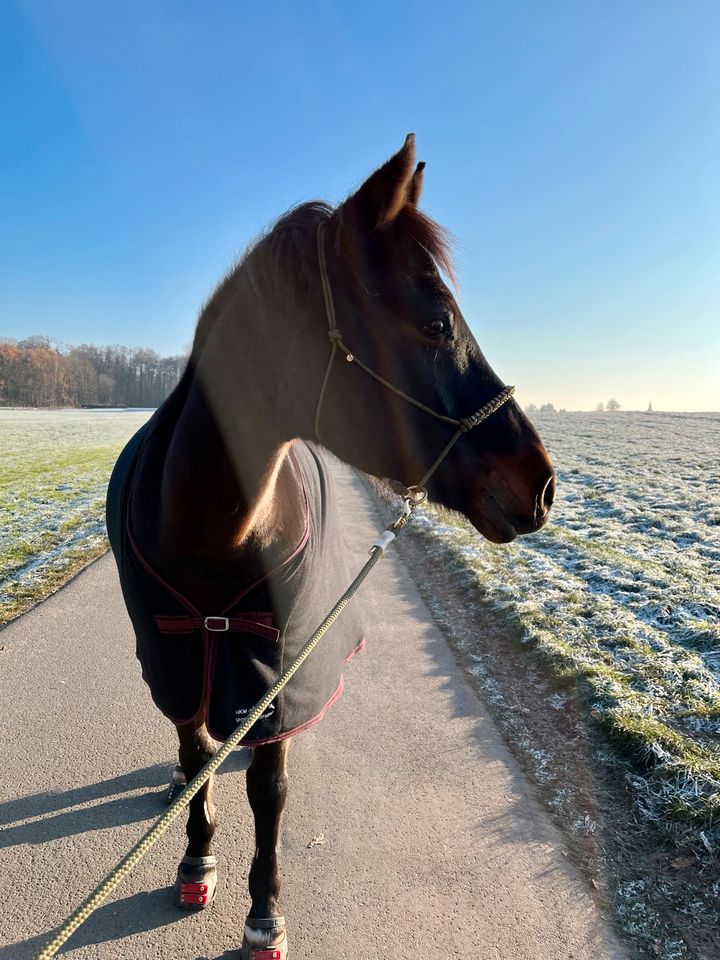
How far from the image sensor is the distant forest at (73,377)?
216 ft

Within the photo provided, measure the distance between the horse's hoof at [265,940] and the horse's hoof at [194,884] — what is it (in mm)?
303

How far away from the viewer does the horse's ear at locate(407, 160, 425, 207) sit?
5.90ft

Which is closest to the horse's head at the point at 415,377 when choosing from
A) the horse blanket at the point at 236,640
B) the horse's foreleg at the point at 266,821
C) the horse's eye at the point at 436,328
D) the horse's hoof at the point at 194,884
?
the horse's eye at the point at 436,328

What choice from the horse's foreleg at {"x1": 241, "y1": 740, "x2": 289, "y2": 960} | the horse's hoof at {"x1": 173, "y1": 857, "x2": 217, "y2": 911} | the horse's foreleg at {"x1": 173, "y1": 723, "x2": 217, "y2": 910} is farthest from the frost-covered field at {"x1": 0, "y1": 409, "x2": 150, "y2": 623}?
the horse's foreleg at {"x1": 241, "y1": 740, "x2": 289, "y2": 960}

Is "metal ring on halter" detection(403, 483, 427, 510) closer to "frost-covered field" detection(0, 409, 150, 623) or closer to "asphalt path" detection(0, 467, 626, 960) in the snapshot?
"asphalt path" detection(0, 467, 626, 960)

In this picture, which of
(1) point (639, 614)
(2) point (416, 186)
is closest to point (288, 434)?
(2) point (416, 186)

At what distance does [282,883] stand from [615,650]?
3.26 meters

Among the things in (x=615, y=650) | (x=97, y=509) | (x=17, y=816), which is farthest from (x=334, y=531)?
(x=97, y=509)

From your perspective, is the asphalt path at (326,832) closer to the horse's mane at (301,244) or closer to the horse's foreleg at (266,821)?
the horse's foreleg at (266,821)

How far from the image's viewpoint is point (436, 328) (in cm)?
170

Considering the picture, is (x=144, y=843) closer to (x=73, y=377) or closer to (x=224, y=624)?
(x=224, y=624)

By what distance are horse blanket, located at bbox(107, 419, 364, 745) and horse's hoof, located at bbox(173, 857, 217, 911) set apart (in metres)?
0.76

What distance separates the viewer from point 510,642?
16.6 feet

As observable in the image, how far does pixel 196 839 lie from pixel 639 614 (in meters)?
4.57
